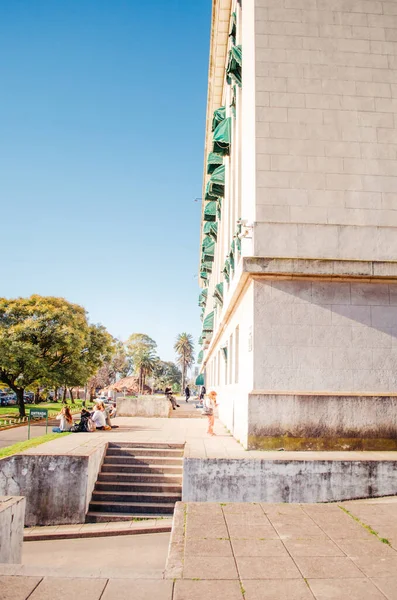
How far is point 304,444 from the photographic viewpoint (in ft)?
35.3

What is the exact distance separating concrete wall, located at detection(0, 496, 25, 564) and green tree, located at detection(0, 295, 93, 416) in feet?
87.3

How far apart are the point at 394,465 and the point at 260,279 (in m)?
5.30

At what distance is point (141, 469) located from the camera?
37.4 ft

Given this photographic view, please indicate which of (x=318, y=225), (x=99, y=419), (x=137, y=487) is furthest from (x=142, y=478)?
(x=318, y=225)

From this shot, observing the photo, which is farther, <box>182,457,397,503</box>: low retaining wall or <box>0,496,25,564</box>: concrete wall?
<box>182,457,397,503</box>: low retaining wall

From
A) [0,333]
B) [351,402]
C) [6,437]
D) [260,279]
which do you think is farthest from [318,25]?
[0,333]

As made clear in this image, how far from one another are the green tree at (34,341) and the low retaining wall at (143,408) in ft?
28.6

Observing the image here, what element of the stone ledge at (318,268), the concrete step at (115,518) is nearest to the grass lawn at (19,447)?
the concrete step at (115,518)

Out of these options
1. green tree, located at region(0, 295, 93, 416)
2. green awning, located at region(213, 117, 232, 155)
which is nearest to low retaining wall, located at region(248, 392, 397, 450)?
green awning, located at region(213, 117, 232, 155)

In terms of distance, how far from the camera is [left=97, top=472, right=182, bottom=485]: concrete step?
11.0 meters

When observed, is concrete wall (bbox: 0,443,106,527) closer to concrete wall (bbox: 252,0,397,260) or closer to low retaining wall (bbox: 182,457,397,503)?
low retaining wall (bbox: 182,457,397,503)

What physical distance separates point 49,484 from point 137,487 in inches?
83.5

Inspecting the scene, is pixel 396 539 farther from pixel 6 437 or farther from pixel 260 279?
pixel 6 437

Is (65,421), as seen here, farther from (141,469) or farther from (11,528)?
(11,528)
